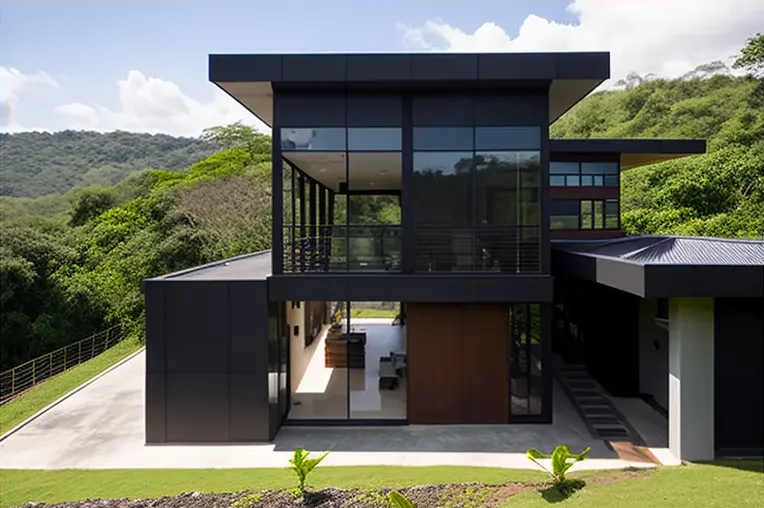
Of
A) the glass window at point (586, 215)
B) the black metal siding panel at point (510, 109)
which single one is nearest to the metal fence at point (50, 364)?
the black metal siding panel at point (510, 109)

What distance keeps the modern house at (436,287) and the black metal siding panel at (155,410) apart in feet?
0.09

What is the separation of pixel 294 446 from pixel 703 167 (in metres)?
26.2

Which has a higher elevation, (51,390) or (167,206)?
(167,206)

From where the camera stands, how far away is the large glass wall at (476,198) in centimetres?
1099

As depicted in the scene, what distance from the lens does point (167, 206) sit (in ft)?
107

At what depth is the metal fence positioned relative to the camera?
49.2 ft

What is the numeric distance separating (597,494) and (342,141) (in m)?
7.73

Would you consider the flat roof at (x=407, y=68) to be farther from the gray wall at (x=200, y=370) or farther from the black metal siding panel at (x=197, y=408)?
the black metal siding panel at (x=197, y=408)

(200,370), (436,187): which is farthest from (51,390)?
(436,187)

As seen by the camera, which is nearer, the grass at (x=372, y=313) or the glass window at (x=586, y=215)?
the grass at (x=372, y=313)

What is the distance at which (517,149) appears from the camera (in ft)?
36.1

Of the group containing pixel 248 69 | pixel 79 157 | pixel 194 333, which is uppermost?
pixel 79 157

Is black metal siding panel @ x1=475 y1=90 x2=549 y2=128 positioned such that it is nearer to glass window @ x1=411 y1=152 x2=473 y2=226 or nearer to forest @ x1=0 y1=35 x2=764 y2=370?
glass window @ x1=411 y1=152 x2=473 y2=226

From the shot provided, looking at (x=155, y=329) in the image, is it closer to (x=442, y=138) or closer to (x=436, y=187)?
(x=436, y=187)
